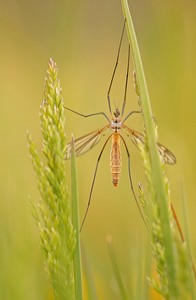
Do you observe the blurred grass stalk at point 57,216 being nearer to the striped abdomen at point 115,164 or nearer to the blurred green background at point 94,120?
the blurred green background at point 94,120

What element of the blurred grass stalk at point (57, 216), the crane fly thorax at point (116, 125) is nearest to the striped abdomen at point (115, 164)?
the crane fly thorax at point (116, 125)

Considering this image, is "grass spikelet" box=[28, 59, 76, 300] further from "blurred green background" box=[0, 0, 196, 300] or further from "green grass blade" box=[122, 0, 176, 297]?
"blurred green background" box=[0, 0, 196, 300]

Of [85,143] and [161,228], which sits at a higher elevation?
[85,143]

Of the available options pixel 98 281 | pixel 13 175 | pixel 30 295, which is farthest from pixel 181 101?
pixel 30 295

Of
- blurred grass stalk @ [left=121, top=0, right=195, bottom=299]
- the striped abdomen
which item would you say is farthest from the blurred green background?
blurred grass stalk @ [left=121, top=0, right=195, bottom=299]

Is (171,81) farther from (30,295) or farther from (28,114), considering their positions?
(28,114)

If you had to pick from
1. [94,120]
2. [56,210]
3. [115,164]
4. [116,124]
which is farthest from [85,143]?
[94,120]

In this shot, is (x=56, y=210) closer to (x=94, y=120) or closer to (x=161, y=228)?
(x=161, y=228)

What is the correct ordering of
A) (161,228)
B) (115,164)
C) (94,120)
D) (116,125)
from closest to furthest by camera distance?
1. (161,228)
2. (115,164)
3. (116,125)
4. (94,120)
